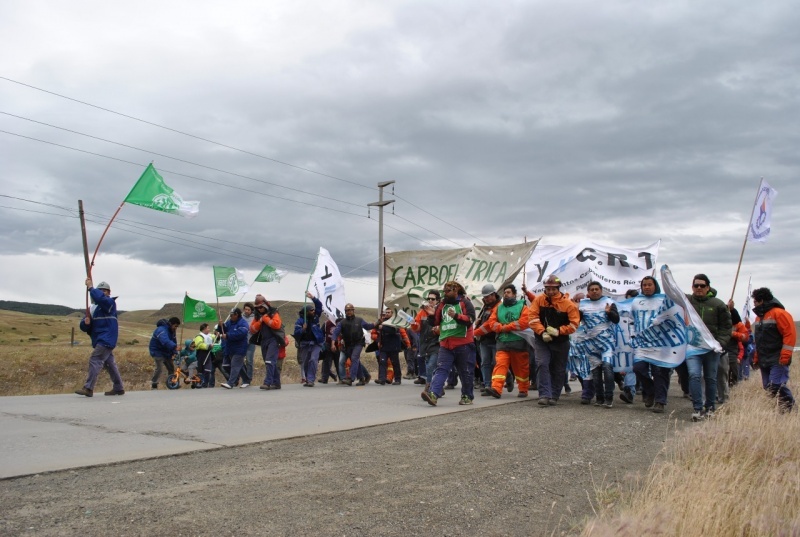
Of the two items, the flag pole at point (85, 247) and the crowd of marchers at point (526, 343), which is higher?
the flag pole at point (85, 247)

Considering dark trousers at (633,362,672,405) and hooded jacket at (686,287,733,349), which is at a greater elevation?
hooded jacket at (686,287,733,349)

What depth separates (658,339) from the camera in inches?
400

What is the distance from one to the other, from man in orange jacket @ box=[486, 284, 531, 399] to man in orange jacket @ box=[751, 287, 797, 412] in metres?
3.65

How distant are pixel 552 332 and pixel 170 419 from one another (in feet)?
18.2

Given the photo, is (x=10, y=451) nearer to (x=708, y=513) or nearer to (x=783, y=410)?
(x=708, y=513)

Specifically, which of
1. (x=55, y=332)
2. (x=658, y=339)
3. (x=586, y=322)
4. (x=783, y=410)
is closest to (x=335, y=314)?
(x=586, y=322)

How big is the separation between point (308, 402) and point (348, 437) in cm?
408

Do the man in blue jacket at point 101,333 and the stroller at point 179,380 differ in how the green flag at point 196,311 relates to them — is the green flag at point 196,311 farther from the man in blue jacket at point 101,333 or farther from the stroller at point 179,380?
the man in blue jacket at point 101,333

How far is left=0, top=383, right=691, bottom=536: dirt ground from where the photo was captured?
449 cm

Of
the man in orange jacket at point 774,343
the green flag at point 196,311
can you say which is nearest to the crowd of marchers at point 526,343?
the man in orange jacket at point 774,343

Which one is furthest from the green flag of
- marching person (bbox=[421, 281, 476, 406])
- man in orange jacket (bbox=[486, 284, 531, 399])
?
marching person (bbox=[421, 281, 476, 406])

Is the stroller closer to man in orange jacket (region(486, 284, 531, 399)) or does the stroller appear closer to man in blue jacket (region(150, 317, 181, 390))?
man in blue jacket (region(150, 317, 181, 390))

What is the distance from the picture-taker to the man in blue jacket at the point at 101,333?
12125 mm

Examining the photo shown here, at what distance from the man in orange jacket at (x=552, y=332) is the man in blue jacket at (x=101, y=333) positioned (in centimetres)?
699
